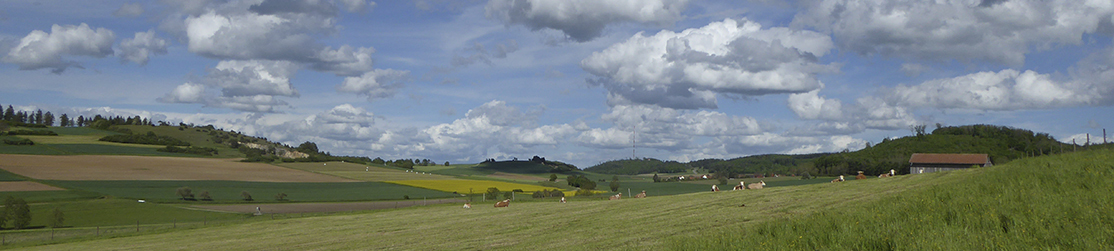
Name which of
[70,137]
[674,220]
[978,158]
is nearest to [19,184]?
[70,137]

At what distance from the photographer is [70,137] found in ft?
515

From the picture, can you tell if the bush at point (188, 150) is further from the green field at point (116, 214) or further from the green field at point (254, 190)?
the green field at point (116, 214)

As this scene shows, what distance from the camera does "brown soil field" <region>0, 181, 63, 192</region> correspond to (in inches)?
3273

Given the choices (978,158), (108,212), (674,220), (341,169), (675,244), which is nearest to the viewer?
(675,244)

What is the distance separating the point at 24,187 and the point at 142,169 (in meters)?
30.1

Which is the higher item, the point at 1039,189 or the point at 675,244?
the point at 1039,189

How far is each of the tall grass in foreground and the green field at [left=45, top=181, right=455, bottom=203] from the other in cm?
9043

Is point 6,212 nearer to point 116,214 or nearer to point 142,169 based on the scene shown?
point 116,214

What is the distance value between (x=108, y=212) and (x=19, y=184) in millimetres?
28245

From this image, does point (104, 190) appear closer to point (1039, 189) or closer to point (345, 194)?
point (345, 194)

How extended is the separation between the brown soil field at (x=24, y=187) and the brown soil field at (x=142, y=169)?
6.73m

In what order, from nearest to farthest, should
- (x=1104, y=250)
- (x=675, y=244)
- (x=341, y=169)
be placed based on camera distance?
(x=1104, y=250) → (x=675, y=244) → (x=341, y=169)

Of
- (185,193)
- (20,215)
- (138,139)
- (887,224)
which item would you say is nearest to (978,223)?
(887,224)

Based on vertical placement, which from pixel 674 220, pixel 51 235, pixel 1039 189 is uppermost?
pixel 1039 189
